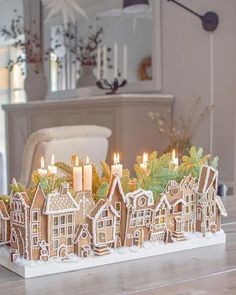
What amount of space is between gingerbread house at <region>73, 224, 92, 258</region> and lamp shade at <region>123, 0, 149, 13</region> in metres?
3.17

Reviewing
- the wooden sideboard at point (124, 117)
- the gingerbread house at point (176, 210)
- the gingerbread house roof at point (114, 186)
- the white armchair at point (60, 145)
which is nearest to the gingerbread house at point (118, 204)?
the gingerbread house roof at point (114, 186)

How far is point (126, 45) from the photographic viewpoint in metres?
4.29

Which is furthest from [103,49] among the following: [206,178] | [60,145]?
[206,178]

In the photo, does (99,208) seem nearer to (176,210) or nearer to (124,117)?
(176,210)

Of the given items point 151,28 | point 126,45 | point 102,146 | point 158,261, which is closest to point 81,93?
point 126,45

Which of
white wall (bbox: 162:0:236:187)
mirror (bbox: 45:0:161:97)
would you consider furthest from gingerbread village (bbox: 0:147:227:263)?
mirror (bbox: 45:0:161:97)

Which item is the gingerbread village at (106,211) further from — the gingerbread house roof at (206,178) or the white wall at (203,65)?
the white wall at (203,65)

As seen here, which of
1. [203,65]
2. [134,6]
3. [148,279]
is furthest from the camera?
[134,6]

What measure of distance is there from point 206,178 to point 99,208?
0.30 metres

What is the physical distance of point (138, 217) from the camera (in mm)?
1106

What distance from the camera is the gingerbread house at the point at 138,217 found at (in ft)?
3.59

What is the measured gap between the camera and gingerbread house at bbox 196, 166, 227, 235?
1.21 meters

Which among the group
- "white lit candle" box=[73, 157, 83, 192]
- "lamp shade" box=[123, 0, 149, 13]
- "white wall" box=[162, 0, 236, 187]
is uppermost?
"lamp shade" box=[123, 0, 149, 13]

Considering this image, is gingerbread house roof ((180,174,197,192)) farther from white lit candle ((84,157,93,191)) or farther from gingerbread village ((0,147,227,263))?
white lit candle ((84,157,93,191))
